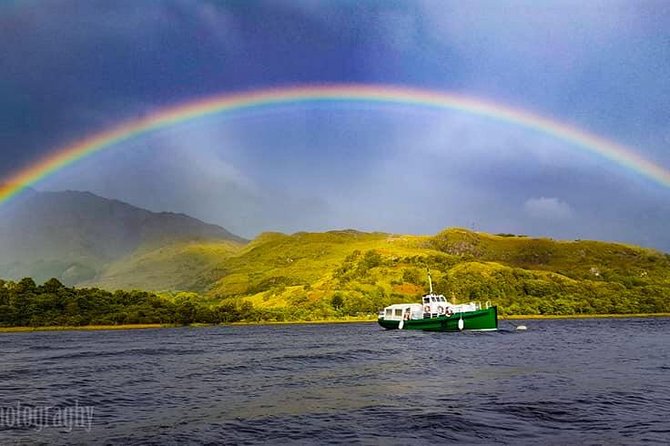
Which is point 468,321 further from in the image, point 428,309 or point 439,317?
point 428,309

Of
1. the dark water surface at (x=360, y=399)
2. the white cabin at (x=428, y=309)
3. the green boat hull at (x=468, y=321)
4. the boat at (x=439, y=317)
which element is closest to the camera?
the dark water surface at (x=360, y=399)

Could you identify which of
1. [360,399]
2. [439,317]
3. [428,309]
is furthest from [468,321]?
[360,399]

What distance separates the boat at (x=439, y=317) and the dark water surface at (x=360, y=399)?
176 ft

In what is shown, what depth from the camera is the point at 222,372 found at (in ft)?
199

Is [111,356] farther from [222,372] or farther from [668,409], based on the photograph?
[668,409]

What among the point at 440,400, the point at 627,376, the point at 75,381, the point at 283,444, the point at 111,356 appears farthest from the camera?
the point at 111,356

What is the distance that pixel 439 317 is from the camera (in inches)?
5153

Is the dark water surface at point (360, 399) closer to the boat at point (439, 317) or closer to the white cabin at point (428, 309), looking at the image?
the boat at point (439, 317)

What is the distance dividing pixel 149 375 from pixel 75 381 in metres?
7.25

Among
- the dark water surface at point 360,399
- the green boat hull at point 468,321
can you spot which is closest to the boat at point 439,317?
the green boat hull at point 468,321

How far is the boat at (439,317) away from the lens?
127062 millimetres

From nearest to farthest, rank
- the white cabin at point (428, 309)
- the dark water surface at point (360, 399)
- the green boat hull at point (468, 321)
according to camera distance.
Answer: the dark water surface at point (360, 399) → the green boat hull at point (468, 321) → the white cabin at point (428, 309)

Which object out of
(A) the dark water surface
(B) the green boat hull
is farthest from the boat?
(A) the dark water surface

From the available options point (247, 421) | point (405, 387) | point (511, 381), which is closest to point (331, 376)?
point (405, 387)
